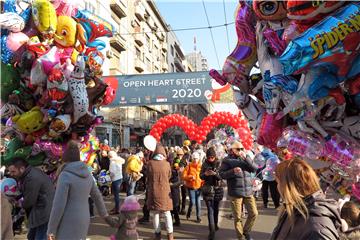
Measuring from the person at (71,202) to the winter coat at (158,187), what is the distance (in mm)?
2260

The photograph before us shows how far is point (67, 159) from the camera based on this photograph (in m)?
4.00

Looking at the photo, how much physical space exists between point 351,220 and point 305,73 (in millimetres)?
1342

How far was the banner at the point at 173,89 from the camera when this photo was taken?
43.4 feet

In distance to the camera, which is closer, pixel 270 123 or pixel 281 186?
pixel 281 186

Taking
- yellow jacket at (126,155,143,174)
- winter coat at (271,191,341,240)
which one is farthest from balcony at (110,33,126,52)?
winter coat at (271,191,341,240)

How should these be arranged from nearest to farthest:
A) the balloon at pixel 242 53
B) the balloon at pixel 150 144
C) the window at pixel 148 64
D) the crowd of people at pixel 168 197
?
the crowd of people at pixel 168 197
the balloon at pixel 242 53
the balloon at pixel 150 144
the window at pixel 148 64

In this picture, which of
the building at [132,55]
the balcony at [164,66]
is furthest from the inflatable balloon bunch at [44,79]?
the balcony at [164,66]

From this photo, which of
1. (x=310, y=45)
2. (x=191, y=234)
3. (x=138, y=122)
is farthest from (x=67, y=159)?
(x=138, y=122)

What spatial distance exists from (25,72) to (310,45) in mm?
4096

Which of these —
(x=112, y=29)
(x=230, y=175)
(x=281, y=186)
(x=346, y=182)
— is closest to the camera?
(x=281, y=186)

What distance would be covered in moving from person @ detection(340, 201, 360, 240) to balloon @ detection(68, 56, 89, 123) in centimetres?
373

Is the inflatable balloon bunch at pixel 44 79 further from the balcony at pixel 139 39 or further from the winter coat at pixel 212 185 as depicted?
the balcony at pixel 139 39

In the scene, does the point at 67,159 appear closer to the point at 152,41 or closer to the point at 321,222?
the point at 321,222

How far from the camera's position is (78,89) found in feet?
18.0
